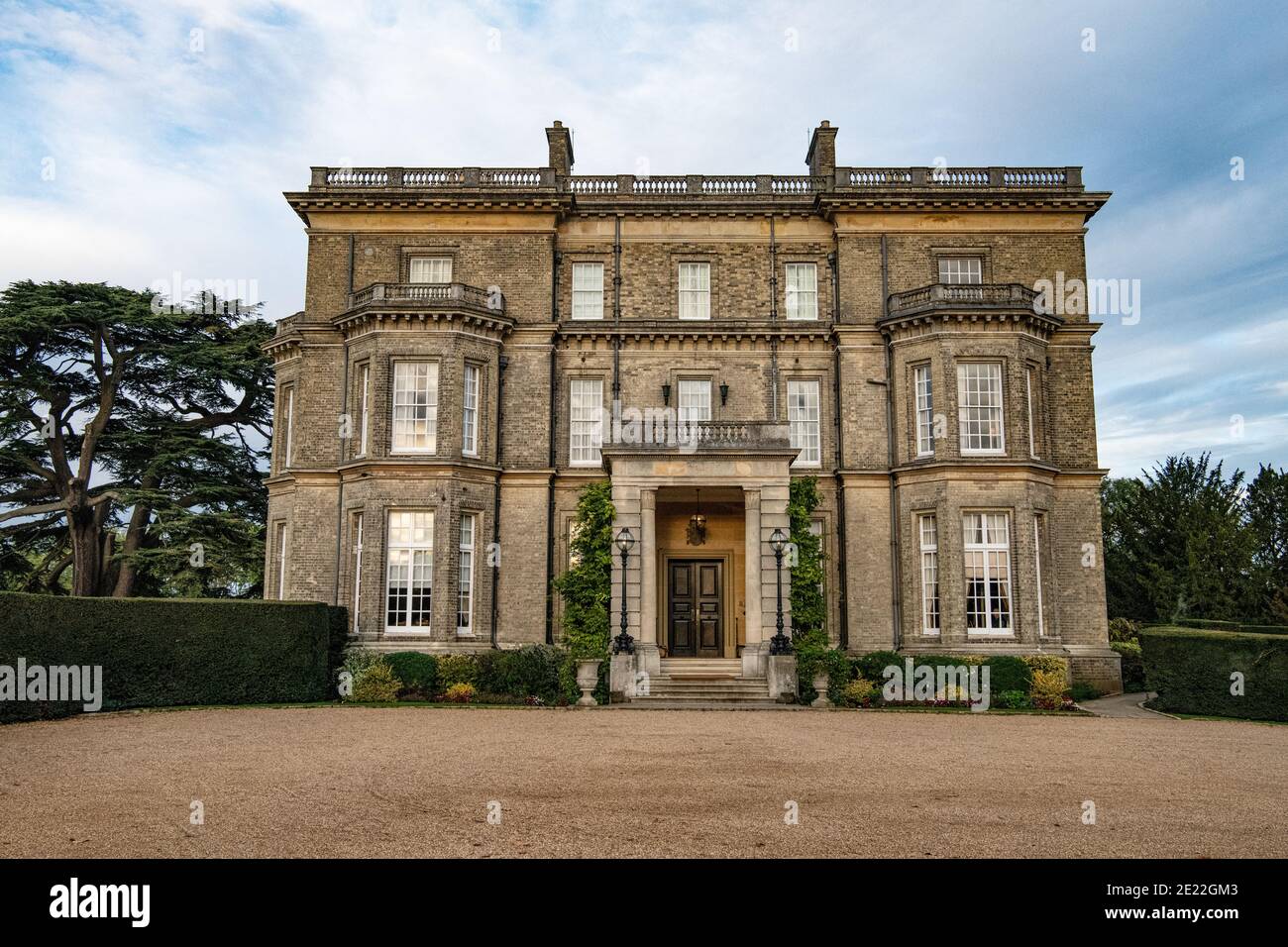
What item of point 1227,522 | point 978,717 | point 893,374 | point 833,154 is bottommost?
point 978,717

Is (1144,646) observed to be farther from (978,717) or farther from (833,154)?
(833,154)

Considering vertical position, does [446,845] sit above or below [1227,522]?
below

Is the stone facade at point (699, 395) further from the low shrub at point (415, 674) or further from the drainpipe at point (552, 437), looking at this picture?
the low shrub at point (415, 674)

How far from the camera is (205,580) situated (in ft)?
98.7

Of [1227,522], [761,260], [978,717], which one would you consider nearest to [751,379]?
[761,260]

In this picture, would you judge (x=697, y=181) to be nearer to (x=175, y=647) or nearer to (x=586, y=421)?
(x=586, y=421)

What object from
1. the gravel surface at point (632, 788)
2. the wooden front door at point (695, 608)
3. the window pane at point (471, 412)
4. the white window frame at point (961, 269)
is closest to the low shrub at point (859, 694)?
the gravel surface at point (632, 788)

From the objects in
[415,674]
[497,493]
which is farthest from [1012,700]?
[415,674]

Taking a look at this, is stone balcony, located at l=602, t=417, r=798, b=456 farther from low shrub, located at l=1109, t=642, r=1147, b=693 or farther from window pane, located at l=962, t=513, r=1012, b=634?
low shrub, located at l=1109, t=642, r=1147, b=693

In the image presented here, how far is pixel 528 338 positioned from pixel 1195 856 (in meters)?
20.8

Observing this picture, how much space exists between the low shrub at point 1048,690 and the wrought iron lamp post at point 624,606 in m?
9.43

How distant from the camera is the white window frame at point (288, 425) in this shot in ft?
86.3

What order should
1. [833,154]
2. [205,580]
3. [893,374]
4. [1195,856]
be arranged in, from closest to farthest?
[1195,856]
[893,374]
[833,154]
[205,580]

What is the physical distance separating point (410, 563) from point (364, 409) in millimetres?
4433
